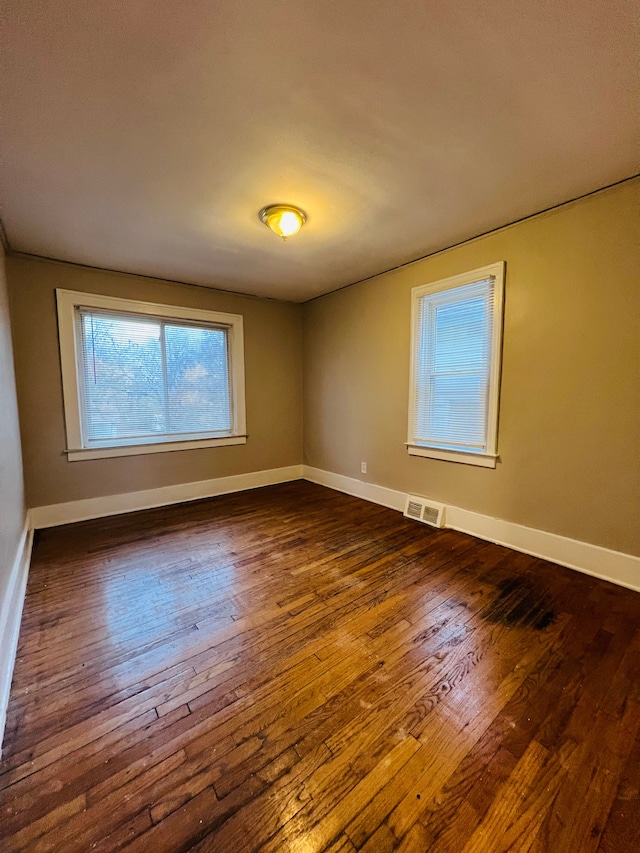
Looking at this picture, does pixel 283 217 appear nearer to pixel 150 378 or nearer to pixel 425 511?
pixel 150 378

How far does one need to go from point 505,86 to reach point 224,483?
4.15m

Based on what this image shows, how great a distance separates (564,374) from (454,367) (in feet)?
2.87

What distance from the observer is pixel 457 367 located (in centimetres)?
309

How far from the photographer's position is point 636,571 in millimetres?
2180

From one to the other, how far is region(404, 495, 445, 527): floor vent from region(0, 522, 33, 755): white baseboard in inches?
118

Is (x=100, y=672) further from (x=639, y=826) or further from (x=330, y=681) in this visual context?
(x=639, y=826)

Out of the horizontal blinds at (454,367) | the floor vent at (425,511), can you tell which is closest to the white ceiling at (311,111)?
the horizontal blinds at (454,367)

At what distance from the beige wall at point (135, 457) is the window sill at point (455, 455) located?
80.9 inches

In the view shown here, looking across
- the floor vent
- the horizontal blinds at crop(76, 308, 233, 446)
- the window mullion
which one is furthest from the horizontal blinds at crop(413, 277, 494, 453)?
the window mullion

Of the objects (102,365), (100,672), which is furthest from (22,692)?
(102,365)

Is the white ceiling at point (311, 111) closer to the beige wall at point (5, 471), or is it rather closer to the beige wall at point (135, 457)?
the beige wall at point (135, 457)

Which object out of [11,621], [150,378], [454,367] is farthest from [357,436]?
[11,621]

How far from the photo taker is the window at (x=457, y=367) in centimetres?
282

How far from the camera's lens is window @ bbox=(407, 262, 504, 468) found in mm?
2818
